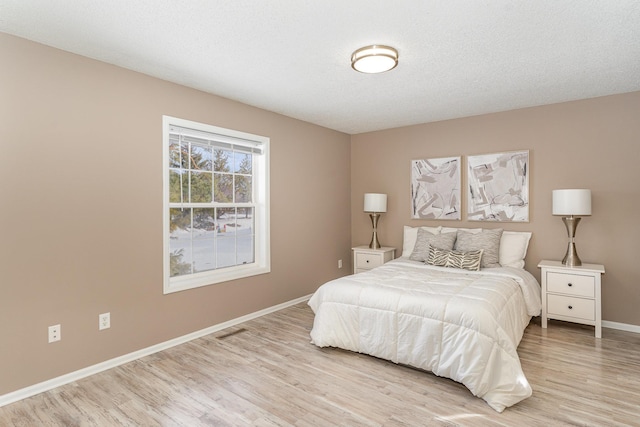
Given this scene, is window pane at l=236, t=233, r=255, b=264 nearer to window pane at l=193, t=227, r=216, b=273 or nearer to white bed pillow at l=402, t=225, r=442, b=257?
window pane at l=193, t=227, r=216, b=273

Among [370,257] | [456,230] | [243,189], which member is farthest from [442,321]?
[243,189]

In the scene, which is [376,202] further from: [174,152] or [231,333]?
[174,152]

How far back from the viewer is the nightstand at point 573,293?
3291mm

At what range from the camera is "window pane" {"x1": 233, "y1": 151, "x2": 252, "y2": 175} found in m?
3.88

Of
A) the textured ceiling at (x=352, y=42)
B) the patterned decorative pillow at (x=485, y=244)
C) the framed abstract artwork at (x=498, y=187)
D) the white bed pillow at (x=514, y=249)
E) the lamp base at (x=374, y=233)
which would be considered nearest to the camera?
the textured ceiling at (x=352, y=42)

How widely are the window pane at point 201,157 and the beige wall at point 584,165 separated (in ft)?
9.67

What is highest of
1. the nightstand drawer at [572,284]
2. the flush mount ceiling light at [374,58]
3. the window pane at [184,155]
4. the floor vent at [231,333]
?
the flush mount ceiling light at [374,58]

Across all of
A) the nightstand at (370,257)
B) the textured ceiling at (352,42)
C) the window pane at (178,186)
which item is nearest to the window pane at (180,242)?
the window pane at (178,186)

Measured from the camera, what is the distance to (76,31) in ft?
7.42

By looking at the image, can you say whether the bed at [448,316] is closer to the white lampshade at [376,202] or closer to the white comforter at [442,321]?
the white comforter at [442,321]

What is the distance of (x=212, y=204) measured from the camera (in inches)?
141

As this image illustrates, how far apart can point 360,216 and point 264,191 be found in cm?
196

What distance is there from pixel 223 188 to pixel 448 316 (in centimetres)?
259

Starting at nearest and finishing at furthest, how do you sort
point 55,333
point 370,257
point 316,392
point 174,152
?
1. point 316,392
2. point 55,333
3. point 174,152
4. point 370,257
